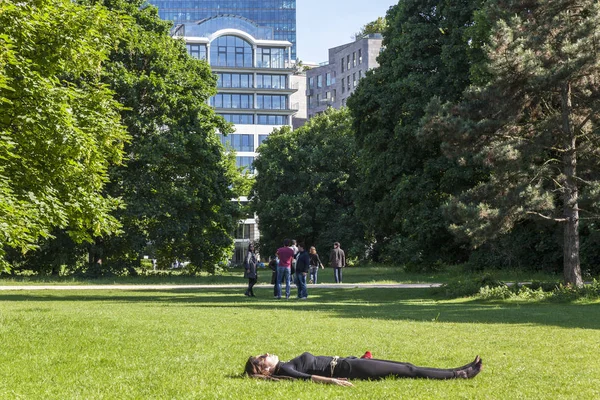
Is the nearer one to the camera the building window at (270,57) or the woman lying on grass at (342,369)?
the woman lying on grass at (342,369)

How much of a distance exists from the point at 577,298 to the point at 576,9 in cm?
1021

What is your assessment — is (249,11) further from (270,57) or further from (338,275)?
(338,275)

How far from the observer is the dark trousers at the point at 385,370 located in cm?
973

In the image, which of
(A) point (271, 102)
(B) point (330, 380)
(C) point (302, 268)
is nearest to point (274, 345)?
(B) point (330, 380)

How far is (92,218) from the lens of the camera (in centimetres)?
2455

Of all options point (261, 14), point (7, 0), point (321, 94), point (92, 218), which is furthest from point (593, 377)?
point (261, 14)

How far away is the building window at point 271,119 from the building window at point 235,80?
488cm

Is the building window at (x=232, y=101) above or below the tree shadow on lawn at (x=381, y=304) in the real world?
above

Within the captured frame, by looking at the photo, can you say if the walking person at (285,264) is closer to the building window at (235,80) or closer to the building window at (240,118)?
the building window at (240,118)

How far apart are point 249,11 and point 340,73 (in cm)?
3073

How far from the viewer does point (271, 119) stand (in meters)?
120

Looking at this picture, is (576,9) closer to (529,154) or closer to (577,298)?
(529,154)

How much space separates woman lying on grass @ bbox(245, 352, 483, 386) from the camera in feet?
31.9

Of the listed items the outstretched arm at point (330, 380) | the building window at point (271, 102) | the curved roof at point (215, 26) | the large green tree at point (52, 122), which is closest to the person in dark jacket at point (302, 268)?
the large green tree at point (52, 122)
